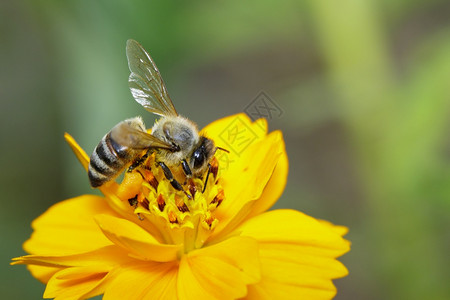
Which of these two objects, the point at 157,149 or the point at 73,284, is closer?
the point at 73,284

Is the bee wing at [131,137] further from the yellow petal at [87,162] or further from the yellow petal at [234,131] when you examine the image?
the yellow petal at [234,131]

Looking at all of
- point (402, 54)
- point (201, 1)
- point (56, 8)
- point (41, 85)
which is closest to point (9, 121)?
point (41, 85)

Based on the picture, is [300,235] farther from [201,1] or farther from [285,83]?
[285,83]

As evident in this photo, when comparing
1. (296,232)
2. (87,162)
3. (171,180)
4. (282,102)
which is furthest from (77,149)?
(282,102)

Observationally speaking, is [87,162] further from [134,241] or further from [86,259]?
[134,241]

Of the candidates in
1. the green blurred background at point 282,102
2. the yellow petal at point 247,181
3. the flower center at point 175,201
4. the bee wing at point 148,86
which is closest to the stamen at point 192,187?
the flower center at point 175,201

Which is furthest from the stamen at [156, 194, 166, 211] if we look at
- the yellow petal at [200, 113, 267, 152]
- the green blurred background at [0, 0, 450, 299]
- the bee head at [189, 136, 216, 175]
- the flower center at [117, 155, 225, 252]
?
the green blurred background at [0, 0, 450, 299]
